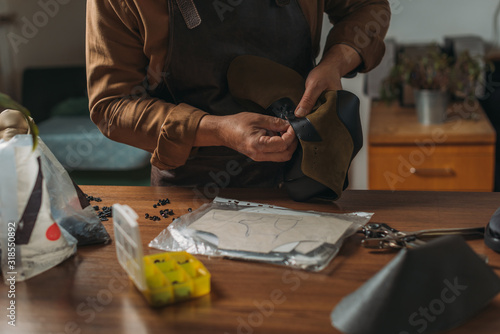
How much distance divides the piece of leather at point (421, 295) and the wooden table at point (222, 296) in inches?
0.7

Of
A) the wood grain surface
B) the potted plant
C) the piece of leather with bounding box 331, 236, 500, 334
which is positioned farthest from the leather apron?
the potted plant

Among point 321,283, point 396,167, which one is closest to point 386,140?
point 396,167

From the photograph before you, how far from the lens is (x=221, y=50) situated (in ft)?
3.76

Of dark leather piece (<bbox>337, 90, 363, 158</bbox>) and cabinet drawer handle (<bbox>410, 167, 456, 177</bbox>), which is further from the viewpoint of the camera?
cabinet drawer handle (<bbox>410, 167, 456, 177</bbox>)

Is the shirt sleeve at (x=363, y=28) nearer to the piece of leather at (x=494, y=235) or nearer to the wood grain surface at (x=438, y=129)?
the piece of leather at (x=494, y=235)

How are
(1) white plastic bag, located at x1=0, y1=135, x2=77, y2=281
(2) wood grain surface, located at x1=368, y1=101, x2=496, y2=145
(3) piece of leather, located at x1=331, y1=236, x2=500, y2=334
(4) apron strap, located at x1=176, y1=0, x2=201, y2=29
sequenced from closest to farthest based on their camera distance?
(3) piece of leather, located at x1=331, y1=236, x2=500, y2=334
(1) white plastic bag, located at x1=0, y1=135, x2=77, y2=281
(4) apron strap, located at x1=176, y1=0, x2=201, y2=29
(2) wood grain surface, located at x1=368, y1=101, x2=496, y2=145

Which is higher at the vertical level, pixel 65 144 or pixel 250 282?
pixel 250 282

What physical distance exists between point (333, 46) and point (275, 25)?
135 millimetres

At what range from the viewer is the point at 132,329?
2.10ft

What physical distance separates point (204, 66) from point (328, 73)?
0.84 feet

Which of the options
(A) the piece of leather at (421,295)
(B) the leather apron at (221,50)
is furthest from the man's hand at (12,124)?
(A) the piece of leather at (421,295)

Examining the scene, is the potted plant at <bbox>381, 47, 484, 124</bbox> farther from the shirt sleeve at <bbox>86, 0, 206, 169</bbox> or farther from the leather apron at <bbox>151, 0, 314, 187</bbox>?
the shirt sleeve at <bbox>86, 0, 206, 169</bbox>

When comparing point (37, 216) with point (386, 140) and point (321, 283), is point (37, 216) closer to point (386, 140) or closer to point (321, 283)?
point (321, 283)

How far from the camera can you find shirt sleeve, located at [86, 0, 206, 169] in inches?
41.1
